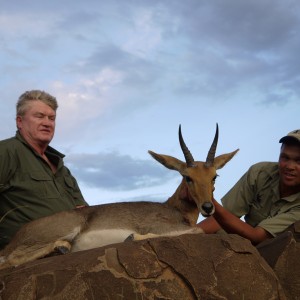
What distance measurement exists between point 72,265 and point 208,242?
1.38m

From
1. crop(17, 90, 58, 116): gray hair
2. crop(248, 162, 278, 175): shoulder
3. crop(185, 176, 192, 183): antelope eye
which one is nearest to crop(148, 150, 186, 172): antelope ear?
crop(185, 176, 192, 183): antelope eye

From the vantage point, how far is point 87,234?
23.4ft

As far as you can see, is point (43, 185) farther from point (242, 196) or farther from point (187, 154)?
point (242, 196)

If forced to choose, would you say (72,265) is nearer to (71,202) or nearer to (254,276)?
(254,276)

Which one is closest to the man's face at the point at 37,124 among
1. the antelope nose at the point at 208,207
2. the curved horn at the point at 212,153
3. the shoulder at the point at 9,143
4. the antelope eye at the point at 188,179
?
the shoulder at the point at 9,143

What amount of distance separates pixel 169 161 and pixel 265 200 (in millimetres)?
1603

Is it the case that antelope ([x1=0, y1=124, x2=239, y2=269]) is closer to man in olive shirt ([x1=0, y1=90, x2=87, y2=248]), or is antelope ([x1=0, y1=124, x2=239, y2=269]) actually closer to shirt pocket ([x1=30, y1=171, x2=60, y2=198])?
man in olive shirt ([x1=0, y1=90, x2=87, y2=248])

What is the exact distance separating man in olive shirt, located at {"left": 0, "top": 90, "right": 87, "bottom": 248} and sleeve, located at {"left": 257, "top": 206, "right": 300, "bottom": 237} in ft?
9.34

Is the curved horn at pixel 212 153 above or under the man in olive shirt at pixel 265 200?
above

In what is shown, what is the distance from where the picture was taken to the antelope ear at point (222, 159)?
8633 mm

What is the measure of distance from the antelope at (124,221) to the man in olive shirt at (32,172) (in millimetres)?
674

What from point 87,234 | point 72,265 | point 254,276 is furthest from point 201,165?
point 72,265

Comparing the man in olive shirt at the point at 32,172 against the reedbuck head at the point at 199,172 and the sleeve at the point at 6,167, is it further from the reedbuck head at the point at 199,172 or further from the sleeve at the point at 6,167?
the reedbuck head at the point at 199,172

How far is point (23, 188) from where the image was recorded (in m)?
7.88
